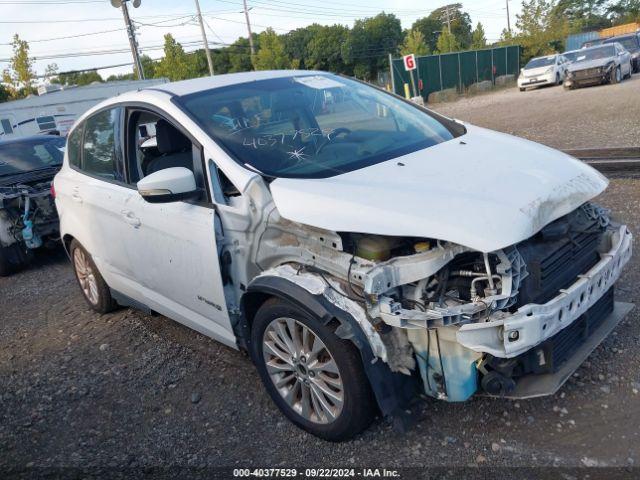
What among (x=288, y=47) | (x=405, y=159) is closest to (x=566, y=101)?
(x=405, y=159)

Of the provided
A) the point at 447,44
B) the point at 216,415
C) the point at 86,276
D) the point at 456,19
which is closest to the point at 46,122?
the point at 86,276

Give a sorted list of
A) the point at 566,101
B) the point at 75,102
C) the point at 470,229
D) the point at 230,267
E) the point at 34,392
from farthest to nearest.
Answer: the point at 75,102, the point at 566,101, the point at 34,392, the point at 230,267, the point at 470,229

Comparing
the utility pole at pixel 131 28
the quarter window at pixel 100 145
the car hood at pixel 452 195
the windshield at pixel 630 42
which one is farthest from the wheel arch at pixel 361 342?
the windshield at pixel 630 42

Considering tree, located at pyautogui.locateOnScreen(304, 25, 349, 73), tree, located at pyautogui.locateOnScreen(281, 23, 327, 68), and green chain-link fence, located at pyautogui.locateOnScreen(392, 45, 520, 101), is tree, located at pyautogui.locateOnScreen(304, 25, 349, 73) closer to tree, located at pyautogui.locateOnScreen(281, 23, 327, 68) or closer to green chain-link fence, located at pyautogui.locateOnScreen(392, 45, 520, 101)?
tree, located at pyautogui.locateOnScreen(281, 23, 327, 68)

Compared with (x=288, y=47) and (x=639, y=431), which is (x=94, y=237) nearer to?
(x=639, y=431)

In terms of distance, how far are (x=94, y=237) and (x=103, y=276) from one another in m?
0.40

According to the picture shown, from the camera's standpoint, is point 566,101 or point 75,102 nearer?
point 566,101

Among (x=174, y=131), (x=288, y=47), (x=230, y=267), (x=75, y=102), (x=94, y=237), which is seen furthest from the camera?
(x=288, y=47)

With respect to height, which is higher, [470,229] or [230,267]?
[470,229]

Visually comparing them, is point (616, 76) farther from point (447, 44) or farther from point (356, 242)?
point (447, 44)

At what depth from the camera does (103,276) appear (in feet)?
15.7

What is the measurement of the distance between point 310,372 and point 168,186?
4.19 feet

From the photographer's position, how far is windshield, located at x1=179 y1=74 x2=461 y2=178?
3234 millimetres

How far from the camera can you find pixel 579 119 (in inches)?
505
